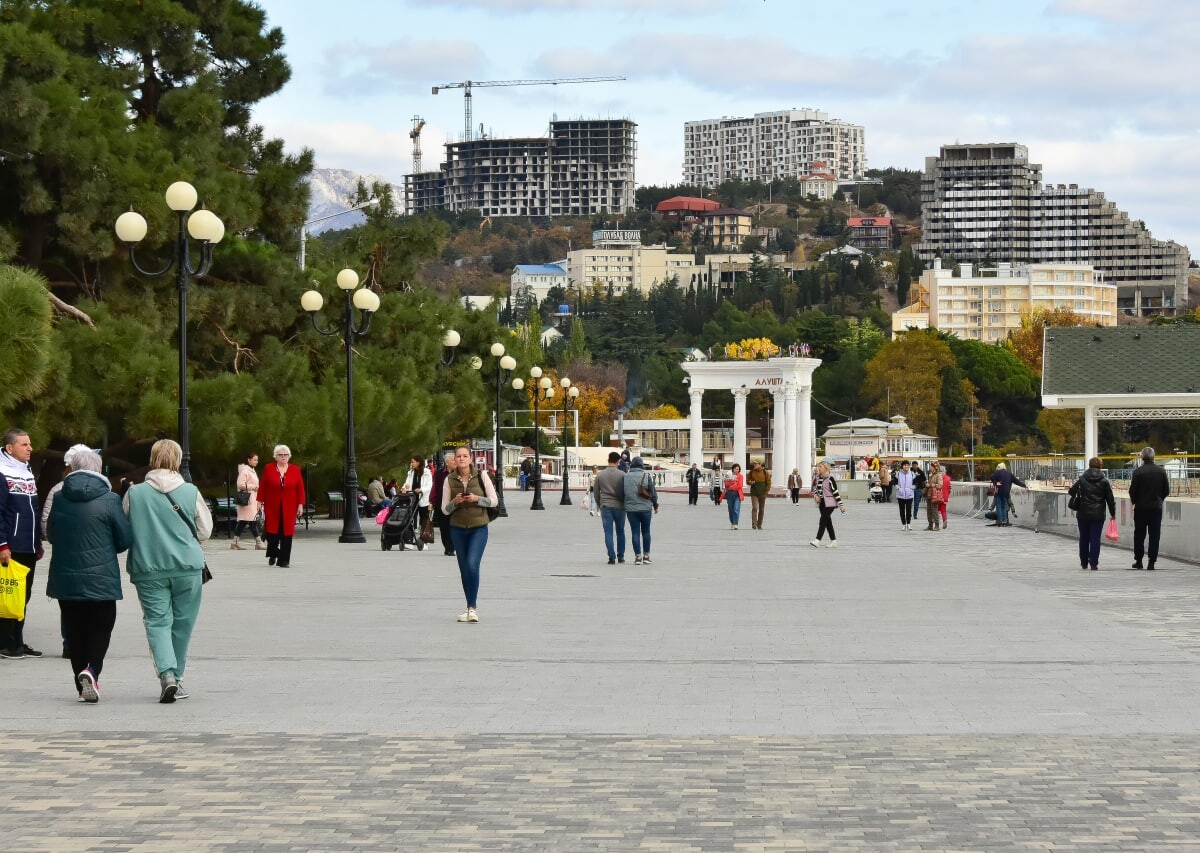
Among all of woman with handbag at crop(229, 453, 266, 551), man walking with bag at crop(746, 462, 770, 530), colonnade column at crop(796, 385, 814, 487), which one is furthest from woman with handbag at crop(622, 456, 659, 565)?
colonnade column at crop(796, 385, 814, 487)

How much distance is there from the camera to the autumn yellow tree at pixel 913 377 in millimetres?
135375

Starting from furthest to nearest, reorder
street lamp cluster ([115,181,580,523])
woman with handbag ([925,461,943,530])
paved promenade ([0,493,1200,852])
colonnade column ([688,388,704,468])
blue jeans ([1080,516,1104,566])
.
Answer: colonnade column ([688,388,704,468])
woman with handbag ([925,461,943,530])
blue jeans ([1080,516,1104,566])
street lamp cluster ([115,181,580,523])
paved promenade ([0,493,1200,852])

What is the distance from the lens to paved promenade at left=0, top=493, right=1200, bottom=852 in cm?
723

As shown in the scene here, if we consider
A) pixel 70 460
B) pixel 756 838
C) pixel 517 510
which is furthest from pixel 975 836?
pixel 517 510

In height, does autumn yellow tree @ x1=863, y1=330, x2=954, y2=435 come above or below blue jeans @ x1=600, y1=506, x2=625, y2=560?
above

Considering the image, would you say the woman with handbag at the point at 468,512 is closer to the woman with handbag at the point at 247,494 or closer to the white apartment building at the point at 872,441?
the woman with handbag at the point at 247,494

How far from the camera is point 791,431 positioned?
83438 mm

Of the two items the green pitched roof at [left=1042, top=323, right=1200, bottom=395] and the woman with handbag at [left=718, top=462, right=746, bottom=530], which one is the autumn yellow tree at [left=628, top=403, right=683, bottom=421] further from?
the woman with handbag at [left=718, top=462, right=746, bottom=530]

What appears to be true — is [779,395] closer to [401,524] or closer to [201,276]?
[201,276]

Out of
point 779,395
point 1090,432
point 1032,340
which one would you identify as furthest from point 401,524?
point 1032,340

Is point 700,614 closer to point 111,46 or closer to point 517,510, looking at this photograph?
point 111,46

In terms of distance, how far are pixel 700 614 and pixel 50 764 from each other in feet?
29.6

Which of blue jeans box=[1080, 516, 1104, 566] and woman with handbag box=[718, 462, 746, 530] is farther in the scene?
woman with handbag box=[718, 462, 746, 530]

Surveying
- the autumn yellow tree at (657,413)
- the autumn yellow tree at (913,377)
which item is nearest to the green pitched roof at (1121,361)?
the autumn yellow tree at (913,377)
